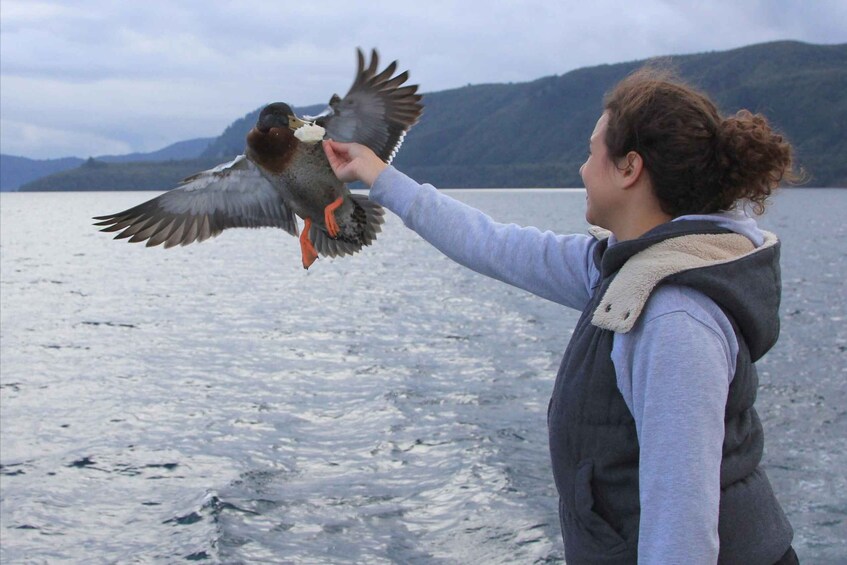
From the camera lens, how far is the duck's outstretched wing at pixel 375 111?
A: 4.09 m

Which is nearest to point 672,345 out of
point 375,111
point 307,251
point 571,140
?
point 307,251

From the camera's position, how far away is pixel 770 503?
2537mm

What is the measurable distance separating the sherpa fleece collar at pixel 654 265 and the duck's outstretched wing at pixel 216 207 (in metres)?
2.97

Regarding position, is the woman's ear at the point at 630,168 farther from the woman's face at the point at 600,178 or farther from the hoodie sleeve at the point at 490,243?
the hoodie sleeve at the point at 490,243

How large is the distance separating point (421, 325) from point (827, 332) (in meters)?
10.9

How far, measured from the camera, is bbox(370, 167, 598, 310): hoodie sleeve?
3.07 metres

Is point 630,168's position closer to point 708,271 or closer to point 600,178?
point 600,178

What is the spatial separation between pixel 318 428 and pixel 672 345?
43.1 ft

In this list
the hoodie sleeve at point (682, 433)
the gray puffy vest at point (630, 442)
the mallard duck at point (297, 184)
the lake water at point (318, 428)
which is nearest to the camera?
the hoodie sleeve at point (682, 433)

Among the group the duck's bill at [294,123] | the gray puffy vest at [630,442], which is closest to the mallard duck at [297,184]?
the duck's bill at [294,123]

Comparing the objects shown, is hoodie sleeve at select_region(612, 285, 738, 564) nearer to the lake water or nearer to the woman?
the woman

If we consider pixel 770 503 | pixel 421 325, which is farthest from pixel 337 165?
pixel 421 325

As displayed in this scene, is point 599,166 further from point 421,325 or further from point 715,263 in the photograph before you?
point 421,325

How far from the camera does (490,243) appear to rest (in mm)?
3086
